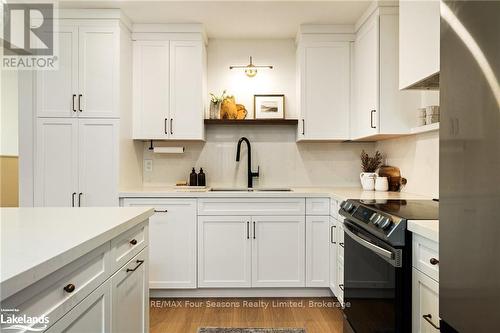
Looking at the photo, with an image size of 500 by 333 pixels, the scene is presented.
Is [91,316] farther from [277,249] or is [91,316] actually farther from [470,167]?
[277,249]

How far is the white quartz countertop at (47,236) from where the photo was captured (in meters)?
0.71

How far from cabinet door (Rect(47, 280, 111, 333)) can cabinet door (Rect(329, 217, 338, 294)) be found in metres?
1.90

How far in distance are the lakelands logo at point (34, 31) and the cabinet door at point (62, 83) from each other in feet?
0.22

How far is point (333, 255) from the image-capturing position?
273cm

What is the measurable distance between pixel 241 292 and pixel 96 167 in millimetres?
1669

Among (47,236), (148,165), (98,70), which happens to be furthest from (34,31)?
(47,236)

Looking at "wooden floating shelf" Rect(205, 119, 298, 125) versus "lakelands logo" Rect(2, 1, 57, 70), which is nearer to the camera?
"lakelands logo" Rect(2, 1, 57, 70)

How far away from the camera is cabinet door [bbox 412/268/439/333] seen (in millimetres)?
1187

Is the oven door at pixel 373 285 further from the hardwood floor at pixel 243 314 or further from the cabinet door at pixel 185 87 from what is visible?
the cabinet door at pixel 185 87

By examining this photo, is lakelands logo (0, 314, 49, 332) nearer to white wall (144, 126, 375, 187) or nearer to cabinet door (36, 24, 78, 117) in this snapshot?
cabinet door (36, 24, 78, 117)

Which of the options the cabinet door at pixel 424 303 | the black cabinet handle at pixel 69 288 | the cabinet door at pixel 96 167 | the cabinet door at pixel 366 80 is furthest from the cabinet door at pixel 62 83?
the cabinet door at pixel 424 303

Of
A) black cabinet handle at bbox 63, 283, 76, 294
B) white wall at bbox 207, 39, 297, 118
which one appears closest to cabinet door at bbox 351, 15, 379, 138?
white wall at bbox 207, 39, 297, 118

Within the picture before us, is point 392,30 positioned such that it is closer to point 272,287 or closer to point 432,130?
point 432,130

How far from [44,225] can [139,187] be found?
81.9 inches
